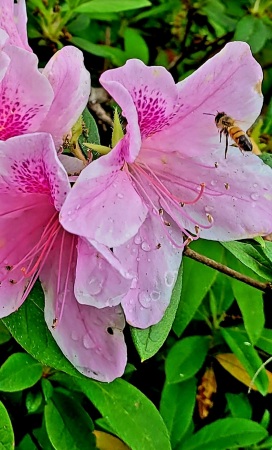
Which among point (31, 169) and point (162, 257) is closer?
point (31, 169)

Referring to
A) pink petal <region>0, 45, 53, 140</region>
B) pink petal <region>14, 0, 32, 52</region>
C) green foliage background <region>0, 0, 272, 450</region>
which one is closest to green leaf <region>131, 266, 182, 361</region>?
green foliage background <region>0, 0, 272, 450</region>

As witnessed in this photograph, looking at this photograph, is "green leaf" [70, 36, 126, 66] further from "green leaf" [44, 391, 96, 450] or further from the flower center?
"green leaf" [44, 391, 96, 450]

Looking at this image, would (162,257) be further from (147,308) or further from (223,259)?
(223,259)

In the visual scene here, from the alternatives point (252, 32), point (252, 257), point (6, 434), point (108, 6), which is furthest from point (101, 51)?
point (6, 434)

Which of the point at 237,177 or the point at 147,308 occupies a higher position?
the point at 237,177

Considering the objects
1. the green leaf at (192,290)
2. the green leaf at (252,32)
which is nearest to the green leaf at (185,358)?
the green leaf at (192,290)

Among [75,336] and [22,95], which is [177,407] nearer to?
[75,336]

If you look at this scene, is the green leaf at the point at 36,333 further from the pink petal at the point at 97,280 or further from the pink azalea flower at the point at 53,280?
the pink petal at the point at 97,280

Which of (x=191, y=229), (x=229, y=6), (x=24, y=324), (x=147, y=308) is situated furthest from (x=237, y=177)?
(x=229, y=6)
